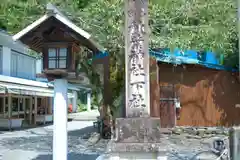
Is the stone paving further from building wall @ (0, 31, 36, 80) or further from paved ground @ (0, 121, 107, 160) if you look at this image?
building wall @ (0, 31, 36, 80)

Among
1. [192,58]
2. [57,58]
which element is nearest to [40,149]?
[57,58]

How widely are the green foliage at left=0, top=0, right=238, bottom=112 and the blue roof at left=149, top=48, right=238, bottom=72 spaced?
2385mm

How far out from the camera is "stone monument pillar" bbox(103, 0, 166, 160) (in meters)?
8.27

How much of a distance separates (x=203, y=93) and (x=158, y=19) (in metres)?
6.50

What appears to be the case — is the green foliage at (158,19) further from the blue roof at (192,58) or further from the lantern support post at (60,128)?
the lantern support post at (60,128)

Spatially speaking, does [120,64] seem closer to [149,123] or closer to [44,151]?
[44,151]

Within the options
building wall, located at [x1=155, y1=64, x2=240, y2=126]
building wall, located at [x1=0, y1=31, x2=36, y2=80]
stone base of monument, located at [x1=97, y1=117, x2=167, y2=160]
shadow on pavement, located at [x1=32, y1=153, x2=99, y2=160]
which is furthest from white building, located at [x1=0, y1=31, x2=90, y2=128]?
stone base of monument, located at [x1=97, y1=117, x2=167, y2=160]

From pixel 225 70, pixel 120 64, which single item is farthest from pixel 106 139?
pixel 225 70

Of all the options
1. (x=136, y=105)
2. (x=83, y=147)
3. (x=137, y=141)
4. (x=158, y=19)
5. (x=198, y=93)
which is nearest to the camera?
(x=137, y=141)

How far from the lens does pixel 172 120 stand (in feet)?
62.1

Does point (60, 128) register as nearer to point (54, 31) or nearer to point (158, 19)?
point (54, 31)

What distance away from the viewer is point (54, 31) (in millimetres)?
8570

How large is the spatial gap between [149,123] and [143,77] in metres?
0.95

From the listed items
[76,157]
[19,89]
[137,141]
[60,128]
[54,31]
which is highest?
[54,31]
